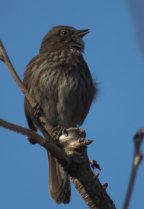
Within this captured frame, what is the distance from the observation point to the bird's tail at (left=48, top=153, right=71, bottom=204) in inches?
123

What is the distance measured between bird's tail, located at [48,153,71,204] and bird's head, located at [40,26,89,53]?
1817mm

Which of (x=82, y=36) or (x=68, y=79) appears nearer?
(x=68, y=79)

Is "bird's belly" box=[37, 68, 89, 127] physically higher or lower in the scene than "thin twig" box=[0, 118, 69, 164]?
higher

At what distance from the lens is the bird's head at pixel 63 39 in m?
5.38

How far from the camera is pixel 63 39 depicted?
5.59 meters

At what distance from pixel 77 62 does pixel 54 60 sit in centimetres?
28

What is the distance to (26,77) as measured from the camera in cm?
492

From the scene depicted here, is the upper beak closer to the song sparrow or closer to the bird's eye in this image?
the bird's eye

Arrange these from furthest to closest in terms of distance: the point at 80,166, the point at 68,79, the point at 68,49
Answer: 1. the point at 68,49
2. the point at 68,79
3. the point at 80,166

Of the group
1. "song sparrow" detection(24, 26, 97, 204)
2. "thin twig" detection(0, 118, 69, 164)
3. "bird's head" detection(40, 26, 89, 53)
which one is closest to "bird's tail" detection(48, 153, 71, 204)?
"song sparrow" detection(24, 26, 97, 204)

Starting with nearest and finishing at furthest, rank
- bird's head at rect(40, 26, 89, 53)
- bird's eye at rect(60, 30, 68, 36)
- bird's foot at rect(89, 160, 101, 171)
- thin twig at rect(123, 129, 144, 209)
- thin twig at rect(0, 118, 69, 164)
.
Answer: thin twig at rect(123, 129, 144, 209)
thin twig at rect(0, 118, 69, 164)
bird's foot at rect(89, 160, 101, 171)
bird's head at rect(40, 26, 89, 53)
bird's eye at rect(60, 30, 68, 36)

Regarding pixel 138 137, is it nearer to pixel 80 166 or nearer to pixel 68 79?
pixel 80 166

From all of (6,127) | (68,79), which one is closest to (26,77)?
(68,79)

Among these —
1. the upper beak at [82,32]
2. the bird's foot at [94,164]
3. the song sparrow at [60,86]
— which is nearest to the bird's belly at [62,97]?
the song sparrow at [60,86]
